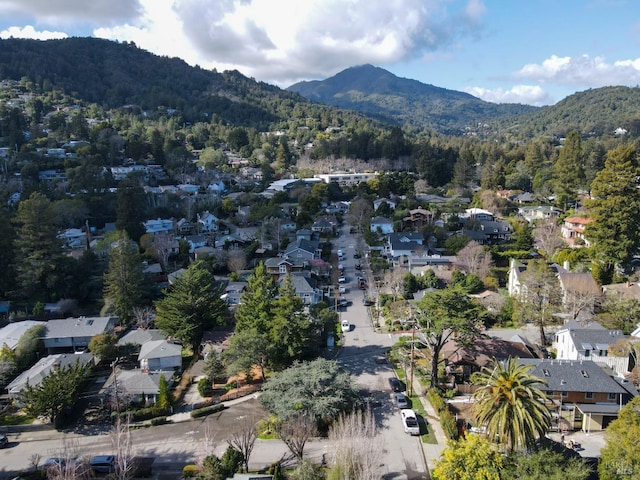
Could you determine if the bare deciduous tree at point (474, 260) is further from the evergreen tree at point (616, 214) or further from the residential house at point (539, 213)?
the residential house at point (539, 213)

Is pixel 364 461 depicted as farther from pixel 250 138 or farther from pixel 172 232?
pixel 250 138

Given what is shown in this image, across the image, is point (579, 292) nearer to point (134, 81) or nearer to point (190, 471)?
point (190, 471)

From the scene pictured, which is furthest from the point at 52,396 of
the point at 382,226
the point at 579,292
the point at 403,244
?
the point at 382,226

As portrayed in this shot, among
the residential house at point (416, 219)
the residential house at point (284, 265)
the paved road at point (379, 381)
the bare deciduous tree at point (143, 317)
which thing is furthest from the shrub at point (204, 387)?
the residential house at point (416, 219)

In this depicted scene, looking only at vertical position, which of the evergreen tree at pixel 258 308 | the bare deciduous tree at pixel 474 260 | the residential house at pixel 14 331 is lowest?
the residential house at pixel 14 331

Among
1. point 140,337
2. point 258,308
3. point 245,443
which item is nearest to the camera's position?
point 245,443

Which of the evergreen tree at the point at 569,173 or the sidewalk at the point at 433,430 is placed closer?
the sidewalk at the point at 433,430

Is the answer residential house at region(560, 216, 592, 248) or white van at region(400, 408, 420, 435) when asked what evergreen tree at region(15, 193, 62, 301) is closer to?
white van at region(400, 408, 420, 435)
